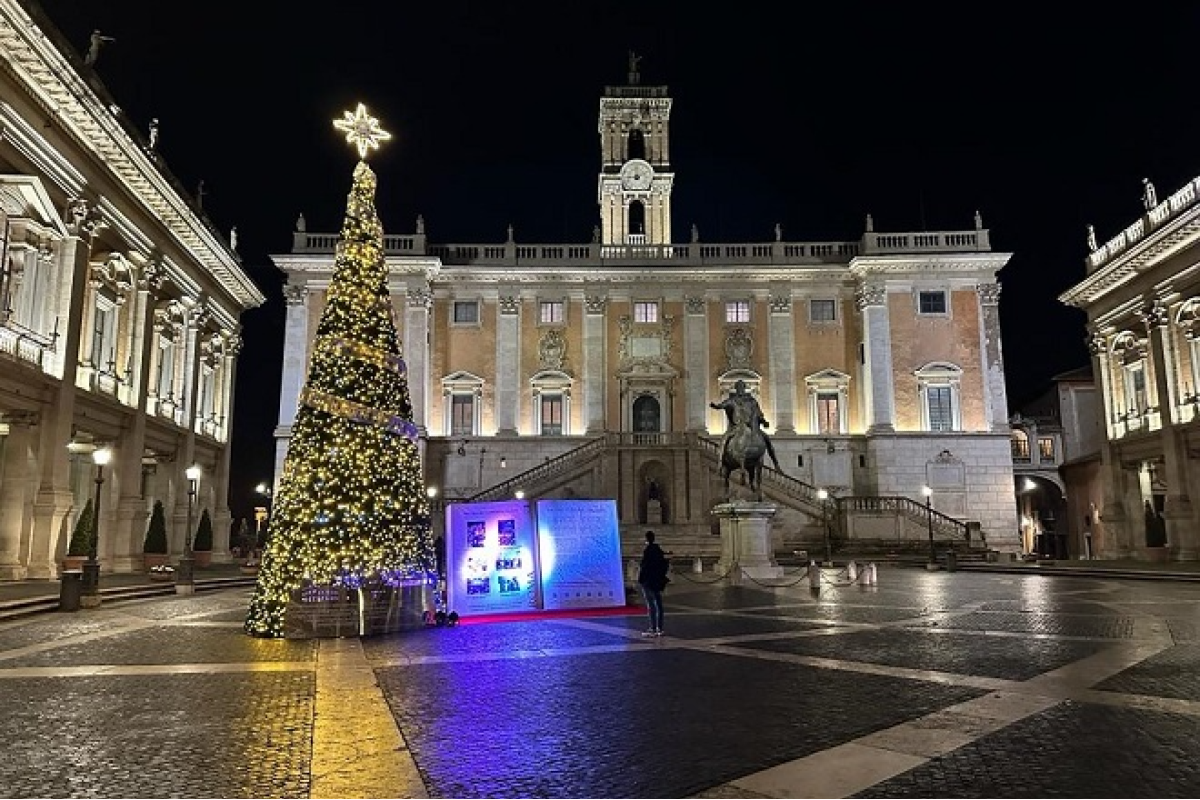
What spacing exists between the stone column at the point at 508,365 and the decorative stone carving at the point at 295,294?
32.8 feet

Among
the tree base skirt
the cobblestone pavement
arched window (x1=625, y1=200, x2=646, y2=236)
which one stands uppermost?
arched window (x1=625, y1=200, x2=646, y2=236)

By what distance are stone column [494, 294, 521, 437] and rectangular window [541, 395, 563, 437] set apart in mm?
1384

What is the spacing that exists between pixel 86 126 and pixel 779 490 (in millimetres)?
28765

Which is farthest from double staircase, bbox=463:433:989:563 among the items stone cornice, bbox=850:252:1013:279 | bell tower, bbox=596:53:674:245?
bell tower, bbox=596:53:674:245

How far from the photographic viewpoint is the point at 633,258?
1711 inches

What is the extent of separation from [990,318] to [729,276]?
44.5 ft

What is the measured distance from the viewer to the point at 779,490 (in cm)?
3603

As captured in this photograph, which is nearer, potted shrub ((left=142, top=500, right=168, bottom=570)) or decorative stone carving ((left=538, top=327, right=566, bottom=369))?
potted shrub ((left=142, top=500, right=168, bottom=570))

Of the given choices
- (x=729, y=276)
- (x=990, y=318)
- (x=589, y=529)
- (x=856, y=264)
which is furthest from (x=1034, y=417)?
(x=589, y=529)

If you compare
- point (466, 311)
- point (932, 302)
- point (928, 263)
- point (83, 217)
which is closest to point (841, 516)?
point (932, 302)

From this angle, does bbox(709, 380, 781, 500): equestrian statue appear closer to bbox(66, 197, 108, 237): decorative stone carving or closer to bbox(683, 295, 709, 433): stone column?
bbox(683, 295, 709, 433): stone column

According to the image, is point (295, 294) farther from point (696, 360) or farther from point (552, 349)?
point (696, 360)

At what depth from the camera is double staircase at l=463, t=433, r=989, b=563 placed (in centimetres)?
3409

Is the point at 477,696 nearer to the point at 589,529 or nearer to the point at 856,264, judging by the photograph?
the point at 589,529
